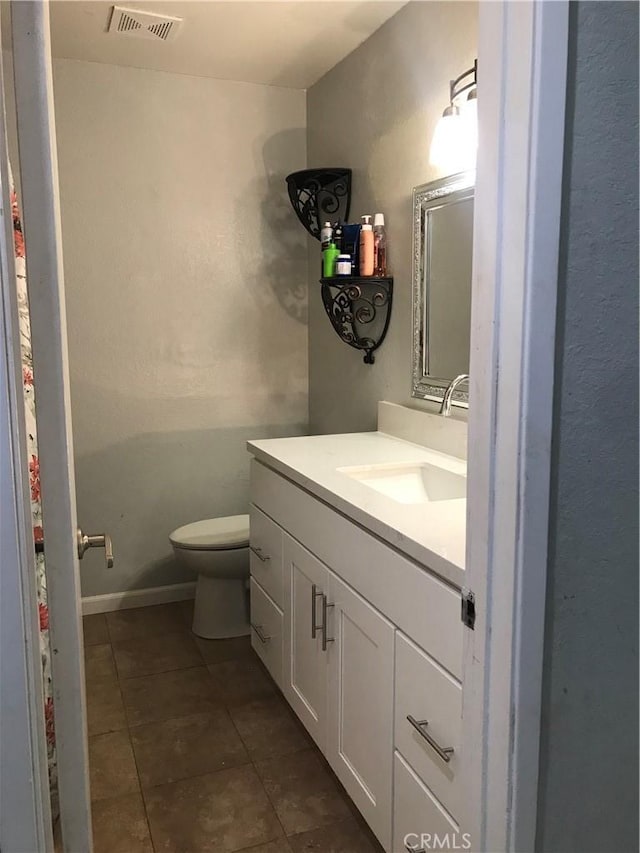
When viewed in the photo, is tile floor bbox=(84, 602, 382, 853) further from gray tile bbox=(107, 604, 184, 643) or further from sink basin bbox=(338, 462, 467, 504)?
sink basin bbox=(338, 462, 467, 504)

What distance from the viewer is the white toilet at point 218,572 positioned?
8.97 ft

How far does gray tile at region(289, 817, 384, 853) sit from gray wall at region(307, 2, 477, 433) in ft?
4.29

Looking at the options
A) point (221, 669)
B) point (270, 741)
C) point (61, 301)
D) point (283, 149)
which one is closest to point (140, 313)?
point (283, 149)

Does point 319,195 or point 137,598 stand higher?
point 319,195

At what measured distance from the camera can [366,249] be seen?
8.34ft

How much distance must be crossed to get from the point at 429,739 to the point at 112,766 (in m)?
1.13

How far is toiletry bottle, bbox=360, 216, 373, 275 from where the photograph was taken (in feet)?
8.33

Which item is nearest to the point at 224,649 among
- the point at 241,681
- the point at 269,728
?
the point at 241,681

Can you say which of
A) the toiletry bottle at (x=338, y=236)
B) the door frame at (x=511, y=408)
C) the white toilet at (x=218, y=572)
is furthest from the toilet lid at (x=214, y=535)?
the door frame at (x=511, y=408)

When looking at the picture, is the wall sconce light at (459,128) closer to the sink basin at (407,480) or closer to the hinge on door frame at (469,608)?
the sink basin at (407,480)

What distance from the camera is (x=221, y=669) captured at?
2621 mm

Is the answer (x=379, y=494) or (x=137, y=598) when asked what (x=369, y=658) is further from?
(x=137, y=598)

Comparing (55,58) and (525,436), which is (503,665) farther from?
(55,58)

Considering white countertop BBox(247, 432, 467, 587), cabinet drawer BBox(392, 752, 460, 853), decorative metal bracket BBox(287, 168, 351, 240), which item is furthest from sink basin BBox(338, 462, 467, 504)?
decorative metal bracket BBox(287, 168, 351, 240)
